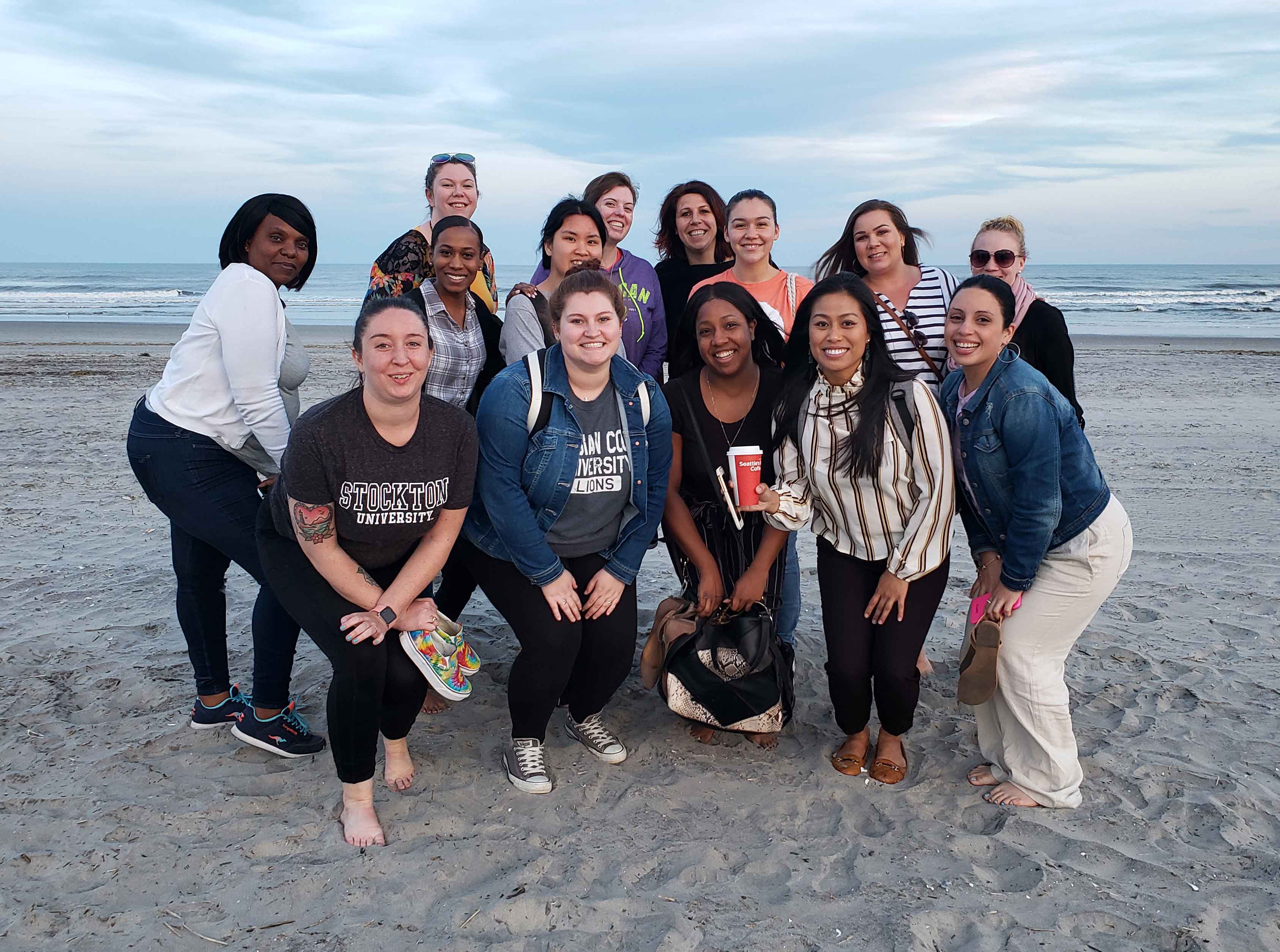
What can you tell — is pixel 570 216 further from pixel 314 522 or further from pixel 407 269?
pixel 314 522

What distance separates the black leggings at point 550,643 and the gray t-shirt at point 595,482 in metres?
0.09

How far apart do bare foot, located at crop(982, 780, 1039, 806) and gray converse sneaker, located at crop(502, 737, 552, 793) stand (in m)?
1.72

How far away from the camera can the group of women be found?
3170 millimetres

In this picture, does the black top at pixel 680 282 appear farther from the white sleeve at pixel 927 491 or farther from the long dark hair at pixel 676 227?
the white sleeve at pixel 927 491

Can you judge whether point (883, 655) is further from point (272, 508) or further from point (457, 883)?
point (272, 508)

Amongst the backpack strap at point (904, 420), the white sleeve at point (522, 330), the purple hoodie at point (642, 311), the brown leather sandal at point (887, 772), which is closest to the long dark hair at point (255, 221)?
the white sleeve at point (522, 330)

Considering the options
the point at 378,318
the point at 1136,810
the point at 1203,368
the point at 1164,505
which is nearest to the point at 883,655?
the point at 1136,810

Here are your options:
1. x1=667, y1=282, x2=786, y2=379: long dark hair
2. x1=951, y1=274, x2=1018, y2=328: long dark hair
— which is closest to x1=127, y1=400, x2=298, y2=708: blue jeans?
x1=667, y1=282, x2=786, y2=379: long dark hair

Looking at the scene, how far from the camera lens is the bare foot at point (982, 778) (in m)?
3.50

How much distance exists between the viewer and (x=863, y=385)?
343 centimetres

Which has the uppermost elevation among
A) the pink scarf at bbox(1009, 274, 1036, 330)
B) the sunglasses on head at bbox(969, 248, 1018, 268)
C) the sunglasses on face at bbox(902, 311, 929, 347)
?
the sunglasses on head at bbox(969, 248, 1018, 268)

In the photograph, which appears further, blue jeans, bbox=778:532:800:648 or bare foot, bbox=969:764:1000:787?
blue jeans, bbox=778:532:800:648

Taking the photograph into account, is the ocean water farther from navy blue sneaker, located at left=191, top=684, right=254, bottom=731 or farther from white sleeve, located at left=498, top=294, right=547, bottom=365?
navy blue sneaker, located at left=191, top=684, right=254, bottom=731

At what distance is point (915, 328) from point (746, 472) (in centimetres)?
113
